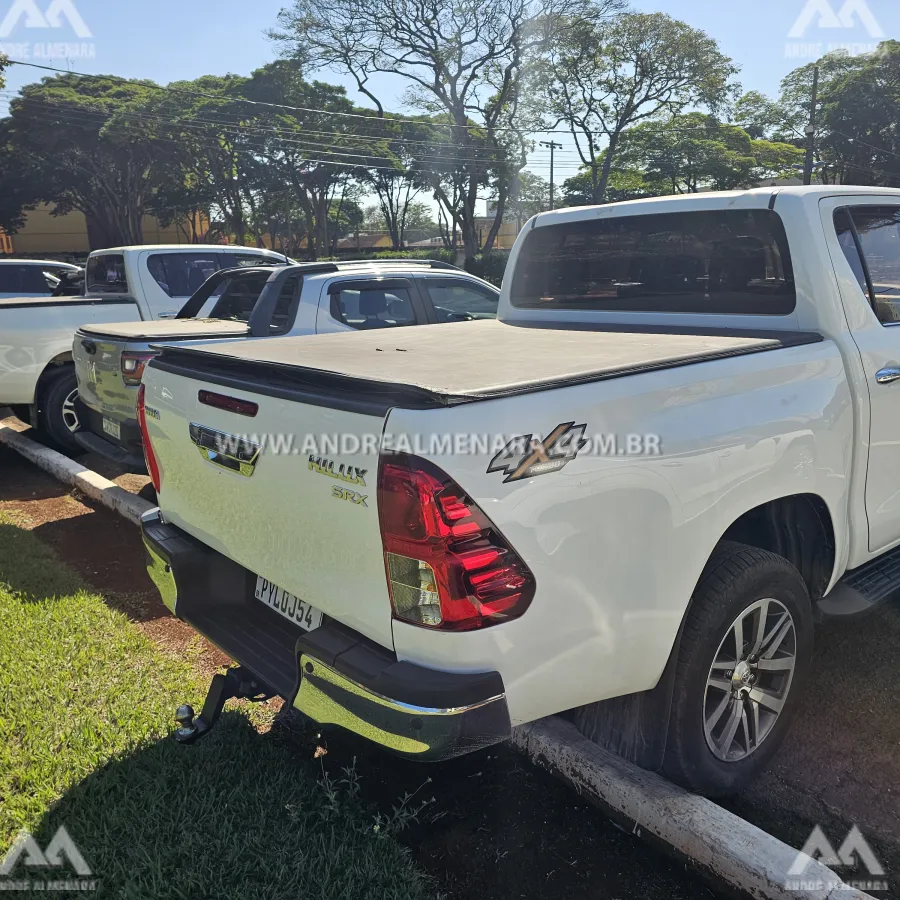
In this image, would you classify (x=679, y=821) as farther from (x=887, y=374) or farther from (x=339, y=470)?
(x=887, y=374)

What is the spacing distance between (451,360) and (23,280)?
11989mm

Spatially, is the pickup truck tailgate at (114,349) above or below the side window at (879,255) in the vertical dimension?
below

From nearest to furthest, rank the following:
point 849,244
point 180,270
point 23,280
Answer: point 849,244 → point 180,270 → point 23,280

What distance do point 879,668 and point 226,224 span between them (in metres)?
48.4

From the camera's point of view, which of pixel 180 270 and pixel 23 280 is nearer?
pixel 180 270

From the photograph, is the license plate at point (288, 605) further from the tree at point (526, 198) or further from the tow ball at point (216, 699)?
the tree at point (526, 198)

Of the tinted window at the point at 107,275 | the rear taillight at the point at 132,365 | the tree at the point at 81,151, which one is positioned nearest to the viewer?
the rear taillight at the point at 132,365

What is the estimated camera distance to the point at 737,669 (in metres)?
2.63

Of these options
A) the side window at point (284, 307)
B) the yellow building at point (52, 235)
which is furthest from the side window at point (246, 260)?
the yellow building at point (52, 235)

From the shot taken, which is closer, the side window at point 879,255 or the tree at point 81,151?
the side window at point 879,255

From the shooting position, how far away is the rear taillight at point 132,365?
552 centimetres

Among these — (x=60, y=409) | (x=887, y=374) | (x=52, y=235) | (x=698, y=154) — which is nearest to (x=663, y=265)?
(x=887, y=374)

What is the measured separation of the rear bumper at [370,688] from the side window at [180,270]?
655cm

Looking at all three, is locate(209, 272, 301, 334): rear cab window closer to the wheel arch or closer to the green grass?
the green grass
